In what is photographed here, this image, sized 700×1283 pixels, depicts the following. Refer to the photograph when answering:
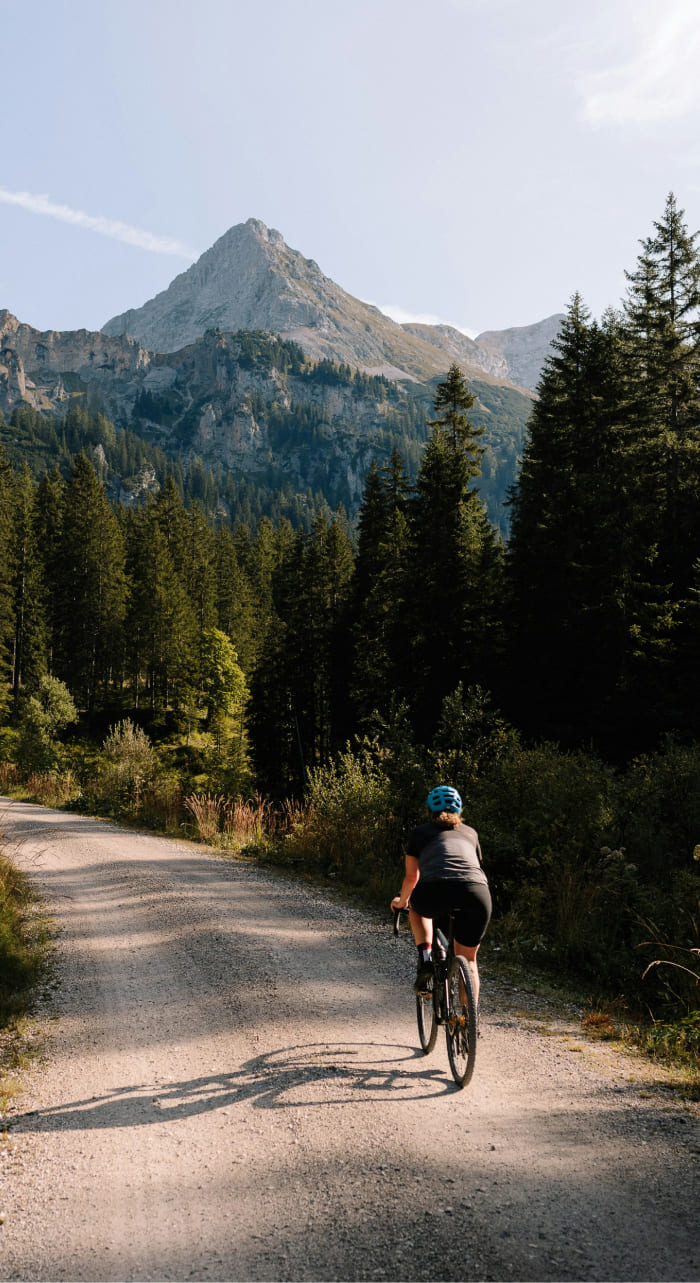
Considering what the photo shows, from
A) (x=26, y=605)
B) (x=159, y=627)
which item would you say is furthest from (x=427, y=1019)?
(x=159, y=627)

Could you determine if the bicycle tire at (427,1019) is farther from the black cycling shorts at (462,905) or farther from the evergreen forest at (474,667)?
the evergreen forest at (474,667)

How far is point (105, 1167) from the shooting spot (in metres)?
4.05

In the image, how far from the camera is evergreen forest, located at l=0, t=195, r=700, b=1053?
31.5 ft

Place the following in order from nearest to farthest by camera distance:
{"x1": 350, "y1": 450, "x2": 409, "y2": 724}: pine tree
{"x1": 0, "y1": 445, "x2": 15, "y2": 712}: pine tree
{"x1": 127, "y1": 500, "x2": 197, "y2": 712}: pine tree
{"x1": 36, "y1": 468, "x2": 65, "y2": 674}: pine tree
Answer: {"x1": 350, "y1": 450, "x2": 409, "y2": 724}: pine tree, {"x1": 0, "y1": 445, "x2": 15, "y2": 712}: pine tree, {"x1": 36, "y1": 468, "x2": 65, "y2": 674}: pine tree, {"x1": 127, "y1": 500, "x2": 197, "y2": 712}: pine tree

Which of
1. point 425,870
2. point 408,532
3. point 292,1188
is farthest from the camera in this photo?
point 408,532

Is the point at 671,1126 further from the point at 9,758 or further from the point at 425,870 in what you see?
the point at 9,758

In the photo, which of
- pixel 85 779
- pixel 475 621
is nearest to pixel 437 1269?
pixel 85 779

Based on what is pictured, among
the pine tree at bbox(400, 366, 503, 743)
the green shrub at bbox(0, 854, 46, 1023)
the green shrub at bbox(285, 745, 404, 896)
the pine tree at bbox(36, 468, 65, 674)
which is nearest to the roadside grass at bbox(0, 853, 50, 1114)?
the green shrub at bbox(0, 854, 46, 1023)

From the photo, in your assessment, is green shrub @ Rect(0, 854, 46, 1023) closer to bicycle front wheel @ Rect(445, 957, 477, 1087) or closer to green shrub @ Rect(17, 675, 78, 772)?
bicycle front wheel @ Rect(445, 957, 477, 1087)

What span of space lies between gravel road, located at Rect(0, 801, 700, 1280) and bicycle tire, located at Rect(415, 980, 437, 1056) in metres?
0.12

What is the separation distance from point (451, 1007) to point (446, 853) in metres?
1.12

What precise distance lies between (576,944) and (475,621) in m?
22.4

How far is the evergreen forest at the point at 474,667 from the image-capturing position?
378 inches

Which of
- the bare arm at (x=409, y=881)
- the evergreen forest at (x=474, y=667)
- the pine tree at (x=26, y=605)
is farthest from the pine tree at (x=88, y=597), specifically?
the bare arm at (x=409, y=881)
